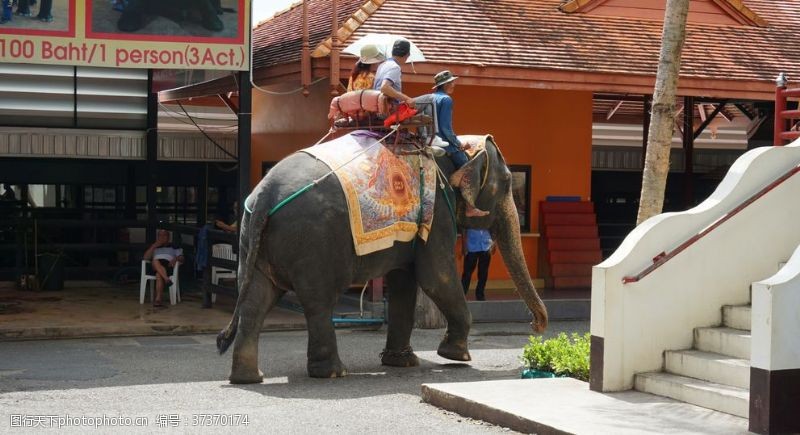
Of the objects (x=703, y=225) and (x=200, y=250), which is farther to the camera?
(x=200, y=250)

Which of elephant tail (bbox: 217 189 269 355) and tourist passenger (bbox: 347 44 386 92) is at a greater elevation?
tourist passenger (bbox: 347 44 386 92)

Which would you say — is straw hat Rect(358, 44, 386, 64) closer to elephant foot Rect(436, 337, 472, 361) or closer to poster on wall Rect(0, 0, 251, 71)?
A: elephant foot Rect(436, 337, 472, 361)

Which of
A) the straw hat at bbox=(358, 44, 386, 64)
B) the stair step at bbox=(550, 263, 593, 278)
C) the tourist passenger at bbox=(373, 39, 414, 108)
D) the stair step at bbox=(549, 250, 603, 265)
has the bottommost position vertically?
the stair step at bbox=(550, 263, 593, 278)

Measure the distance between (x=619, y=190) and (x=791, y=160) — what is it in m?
14.4

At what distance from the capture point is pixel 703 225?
10.4 m

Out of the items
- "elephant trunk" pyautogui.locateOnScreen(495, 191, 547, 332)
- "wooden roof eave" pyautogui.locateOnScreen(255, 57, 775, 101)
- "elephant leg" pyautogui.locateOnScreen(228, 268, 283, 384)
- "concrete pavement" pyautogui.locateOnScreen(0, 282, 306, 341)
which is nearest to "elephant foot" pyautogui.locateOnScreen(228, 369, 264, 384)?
"elephant leg" pyautogui.locateOnScreen(228, 268, 283, 384)

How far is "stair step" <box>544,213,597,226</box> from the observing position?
19406mm

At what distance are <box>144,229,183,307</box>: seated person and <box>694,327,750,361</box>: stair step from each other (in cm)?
869

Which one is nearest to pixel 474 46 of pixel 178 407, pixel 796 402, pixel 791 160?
pixel 791 160

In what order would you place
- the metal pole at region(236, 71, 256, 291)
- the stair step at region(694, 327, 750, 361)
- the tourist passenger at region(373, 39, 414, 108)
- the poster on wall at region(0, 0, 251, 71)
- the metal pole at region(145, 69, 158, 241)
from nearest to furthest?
the stair step at region(694, 327, 750, 361) → the tourist passenger at region(373, 39, 414, 108) → the poster on wall at region(0, 0, 251, 71) → the metal pole at region(236, 71, 256, 291) → the metal pole at region(145, 69, 158, 241)

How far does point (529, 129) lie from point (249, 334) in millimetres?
9127

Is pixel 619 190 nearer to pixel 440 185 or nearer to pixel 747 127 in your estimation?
pixel 747 127

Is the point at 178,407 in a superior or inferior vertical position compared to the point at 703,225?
inferior

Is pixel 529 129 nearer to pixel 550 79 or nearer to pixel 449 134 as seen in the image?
pixel 550 79
